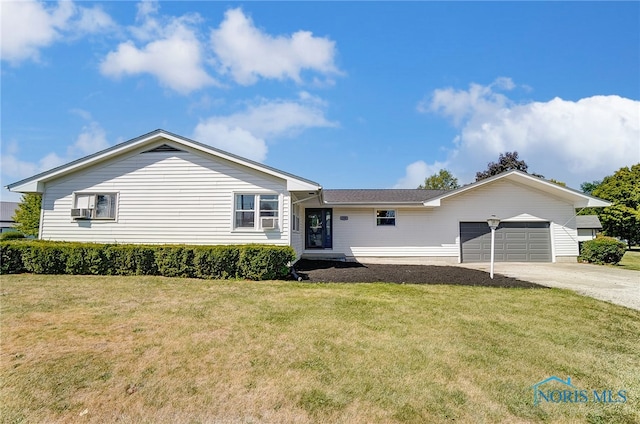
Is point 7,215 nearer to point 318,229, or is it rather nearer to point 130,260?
point 130,260

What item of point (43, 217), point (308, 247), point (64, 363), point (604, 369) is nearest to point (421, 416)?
point (604, 369)

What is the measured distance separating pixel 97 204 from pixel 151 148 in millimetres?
2830

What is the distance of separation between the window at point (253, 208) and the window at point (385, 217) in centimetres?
558

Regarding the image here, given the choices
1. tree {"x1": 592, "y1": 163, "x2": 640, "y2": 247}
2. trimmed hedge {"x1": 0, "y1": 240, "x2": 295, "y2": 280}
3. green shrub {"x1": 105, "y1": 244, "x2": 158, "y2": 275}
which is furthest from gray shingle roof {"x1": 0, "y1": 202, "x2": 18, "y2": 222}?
tree {"x1": 592, "y1": 163, "x2": 640, "y2": 247}

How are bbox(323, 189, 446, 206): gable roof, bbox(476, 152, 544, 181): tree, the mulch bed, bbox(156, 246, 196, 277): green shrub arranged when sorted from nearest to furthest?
1. the mulch bed
2. bbox(156, 246, 196, 277): green shrub
3. bbox(323, 189, 446, 206): gable roof
4. bbox(476, 152, 544, 181): tree

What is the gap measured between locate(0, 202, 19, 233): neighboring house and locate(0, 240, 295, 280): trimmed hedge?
44430 millimetres

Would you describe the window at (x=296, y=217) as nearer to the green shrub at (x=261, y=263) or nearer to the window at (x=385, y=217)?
the green shrub at (x=261, y=263)

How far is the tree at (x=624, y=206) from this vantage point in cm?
2866

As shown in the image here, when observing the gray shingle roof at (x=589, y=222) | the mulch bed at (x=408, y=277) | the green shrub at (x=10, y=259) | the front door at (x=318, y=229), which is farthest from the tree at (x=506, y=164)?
the green shrub at (x=10, y=259)

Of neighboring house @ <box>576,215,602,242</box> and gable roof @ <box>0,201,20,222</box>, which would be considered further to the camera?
gable roof @ <box>0,201,20,222</box>

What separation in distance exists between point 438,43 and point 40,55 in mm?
12711

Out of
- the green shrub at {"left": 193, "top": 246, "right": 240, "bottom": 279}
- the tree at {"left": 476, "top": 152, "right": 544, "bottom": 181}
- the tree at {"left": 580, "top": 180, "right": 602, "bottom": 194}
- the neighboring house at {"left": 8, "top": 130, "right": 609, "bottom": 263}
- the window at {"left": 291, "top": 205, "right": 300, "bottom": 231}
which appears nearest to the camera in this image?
the green shrub at {"left": 193, "top": 246, "right": 240, "bottom": 279}

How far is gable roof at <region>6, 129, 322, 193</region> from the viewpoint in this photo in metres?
10.6

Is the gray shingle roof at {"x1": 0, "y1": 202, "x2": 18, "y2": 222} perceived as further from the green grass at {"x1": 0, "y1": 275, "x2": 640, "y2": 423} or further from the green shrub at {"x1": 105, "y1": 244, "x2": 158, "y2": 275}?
the green grass at {"x1": 0, "y1": 275, "x2": 640, "y2": 423}
